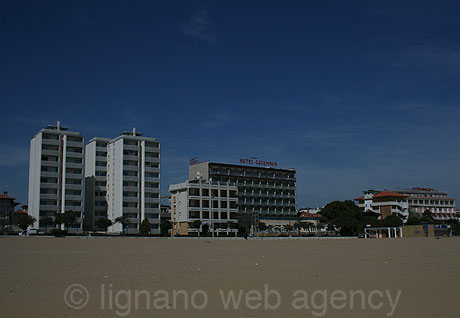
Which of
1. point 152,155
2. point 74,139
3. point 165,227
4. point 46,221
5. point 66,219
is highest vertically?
point 74,139

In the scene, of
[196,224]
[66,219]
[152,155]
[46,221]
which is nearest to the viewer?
[66,219]

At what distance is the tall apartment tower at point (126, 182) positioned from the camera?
99.4 metres

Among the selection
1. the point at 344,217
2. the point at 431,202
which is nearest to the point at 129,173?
the point at 344,217

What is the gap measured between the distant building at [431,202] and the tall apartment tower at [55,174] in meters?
104

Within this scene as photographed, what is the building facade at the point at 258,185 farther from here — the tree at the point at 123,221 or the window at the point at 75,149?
the window at the point at 75,149

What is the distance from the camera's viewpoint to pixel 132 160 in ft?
334

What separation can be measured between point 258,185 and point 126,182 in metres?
44.1

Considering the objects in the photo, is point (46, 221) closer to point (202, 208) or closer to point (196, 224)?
point (196, 224)

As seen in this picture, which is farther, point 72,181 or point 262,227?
point 262,227

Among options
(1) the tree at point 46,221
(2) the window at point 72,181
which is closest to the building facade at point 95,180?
(2) the window at point 72,181

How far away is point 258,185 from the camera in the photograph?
131750mm

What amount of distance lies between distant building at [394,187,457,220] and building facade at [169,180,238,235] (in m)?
70.7

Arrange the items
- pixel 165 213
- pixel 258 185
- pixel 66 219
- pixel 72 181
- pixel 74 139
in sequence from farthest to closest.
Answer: pixel 165 213 < pixel 258 185 < pixel 74 139 < pixel 72 181 < pixel 66 219

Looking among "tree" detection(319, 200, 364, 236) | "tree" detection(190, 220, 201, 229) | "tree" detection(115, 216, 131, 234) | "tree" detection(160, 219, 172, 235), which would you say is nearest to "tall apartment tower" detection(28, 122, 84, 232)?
"tree" detection(115, 216, 131, 234)
